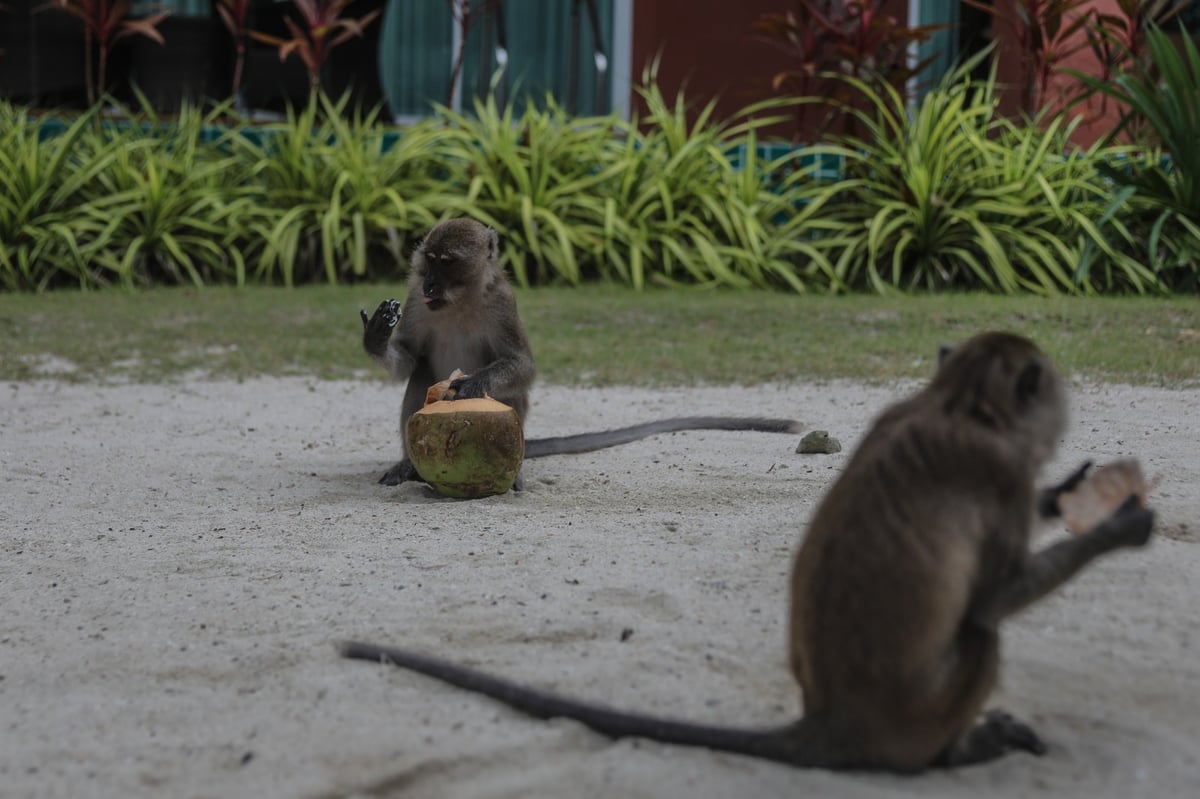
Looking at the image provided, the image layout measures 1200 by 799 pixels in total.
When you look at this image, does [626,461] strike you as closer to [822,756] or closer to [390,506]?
[390,506]

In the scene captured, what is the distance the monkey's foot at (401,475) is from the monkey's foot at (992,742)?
3.00 meters

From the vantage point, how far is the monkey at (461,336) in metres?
5.25

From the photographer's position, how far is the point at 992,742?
8.41ft

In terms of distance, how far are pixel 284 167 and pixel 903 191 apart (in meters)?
5.00

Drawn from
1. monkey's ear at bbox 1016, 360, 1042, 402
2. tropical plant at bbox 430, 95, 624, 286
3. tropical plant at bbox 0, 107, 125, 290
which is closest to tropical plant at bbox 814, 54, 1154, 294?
tropical plant at bbox 430, 95, 624, 286

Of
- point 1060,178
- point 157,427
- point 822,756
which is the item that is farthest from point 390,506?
point 1060,178

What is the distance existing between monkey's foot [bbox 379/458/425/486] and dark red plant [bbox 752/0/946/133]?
7059 mm

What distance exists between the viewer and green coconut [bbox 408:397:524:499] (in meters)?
4.74

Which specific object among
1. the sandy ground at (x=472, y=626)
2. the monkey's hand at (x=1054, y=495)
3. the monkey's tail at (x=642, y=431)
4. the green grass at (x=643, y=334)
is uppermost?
the monkey's hand at (x=1054, y=495)

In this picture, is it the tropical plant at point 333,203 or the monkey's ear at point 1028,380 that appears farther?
the tropical plant at point 333,203

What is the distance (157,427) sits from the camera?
21.0 feet

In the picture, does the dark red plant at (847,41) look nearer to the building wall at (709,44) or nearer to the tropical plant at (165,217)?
the building wall at (709,44)

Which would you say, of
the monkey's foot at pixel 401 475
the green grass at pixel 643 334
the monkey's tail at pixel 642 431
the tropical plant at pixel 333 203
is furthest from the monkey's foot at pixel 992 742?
the tropical plant at pixel 333 203

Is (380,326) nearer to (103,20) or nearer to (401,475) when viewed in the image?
(401,475)
